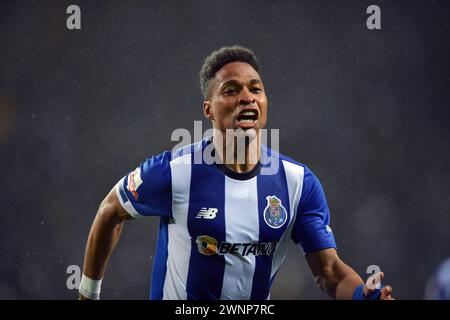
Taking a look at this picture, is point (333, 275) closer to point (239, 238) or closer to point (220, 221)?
point (239, 238)

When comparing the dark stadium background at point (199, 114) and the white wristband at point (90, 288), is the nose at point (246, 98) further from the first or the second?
the dark stadium background at point (199, 114)

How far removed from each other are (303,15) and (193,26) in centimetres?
111

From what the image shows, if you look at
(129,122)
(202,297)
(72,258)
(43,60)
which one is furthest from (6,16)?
(202,297)

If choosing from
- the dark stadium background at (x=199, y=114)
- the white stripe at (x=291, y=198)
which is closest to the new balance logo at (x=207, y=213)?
the white stripe at (x=291, y=198)

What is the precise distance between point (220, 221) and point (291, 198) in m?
0.39

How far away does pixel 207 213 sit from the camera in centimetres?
315

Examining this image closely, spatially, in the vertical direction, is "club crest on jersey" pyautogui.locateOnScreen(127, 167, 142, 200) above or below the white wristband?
above

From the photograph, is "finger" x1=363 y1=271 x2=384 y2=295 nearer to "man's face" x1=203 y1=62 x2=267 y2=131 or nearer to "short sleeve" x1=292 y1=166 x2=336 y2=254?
"short sleeve" x1=292 y1=166 x2=336 y2=254

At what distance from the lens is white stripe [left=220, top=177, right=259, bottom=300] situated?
10.2 feet

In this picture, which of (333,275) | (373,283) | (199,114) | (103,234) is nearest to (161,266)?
(103,234)

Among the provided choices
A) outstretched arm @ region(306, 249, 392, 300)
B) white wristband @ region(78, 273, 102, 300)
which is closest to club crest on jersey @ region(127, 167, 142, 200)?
white wristband @ region(78, 273, 102, 300)

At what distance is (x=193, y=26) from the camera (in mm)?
6332

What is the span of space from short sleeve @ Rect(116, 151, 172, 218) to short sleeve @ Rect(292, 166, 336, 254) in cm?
66

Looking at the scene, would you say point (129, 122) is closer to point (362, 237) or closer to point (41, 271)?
point (41, 271)
